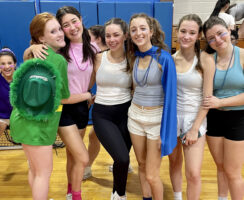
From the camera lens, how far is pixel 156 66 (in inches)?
68.1

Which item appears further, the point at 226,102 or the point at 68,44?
the point at 68,44

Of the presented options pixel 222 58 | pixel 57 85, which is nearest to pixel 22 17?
pixel 57 85

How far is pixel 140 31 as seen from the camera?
5.62 ft

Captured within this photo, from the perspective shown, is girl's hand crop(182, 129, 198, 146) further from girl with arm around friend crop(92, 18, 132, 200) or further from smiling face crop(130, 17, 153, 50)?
smiling face crop(130, 17, 153, 50)

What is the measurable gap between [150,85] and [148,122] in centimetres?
29

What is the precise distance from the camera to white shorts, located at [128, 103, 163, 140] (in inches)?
68.7

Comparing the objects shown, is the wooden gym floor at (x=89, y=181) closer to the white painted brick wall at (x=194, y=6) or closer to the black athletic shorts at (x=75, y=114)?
the black athletic shorts at (x=75, y=114)

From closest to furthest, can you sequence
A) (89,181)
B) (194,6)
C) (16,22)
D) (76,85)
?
(76,85), (89,181), (16,22), (194,6)

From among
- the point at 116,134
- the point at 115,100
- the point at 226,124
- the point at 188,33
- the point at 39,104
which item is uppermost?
the point at 188,33

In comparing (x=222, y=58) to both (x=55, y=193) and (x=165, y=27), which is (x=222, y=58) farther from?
(x=165, y=27)

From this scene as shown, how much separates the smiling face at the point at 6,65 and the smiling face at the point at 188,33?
208cm

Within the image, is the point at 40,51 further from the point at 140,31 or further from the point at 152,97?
the point at 152,97

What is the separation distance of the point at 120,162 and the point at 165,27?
10.0 feet

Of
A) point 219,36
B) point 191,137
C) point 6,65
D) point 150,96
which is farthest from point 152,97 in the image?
point 6,65
